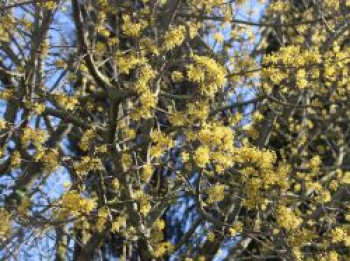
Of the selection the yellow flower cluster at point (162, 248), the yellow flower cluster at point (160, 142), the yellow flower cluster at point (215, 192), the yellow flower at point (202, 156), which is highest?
the yellow flower cluster at point (160, 142)

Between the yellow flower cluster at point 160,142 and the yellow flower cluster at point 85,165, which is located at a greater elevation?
the yellow flower cluster at point 160,142

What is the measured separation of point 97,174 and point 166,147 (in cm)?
117

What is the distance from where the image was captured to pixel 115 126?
652cm

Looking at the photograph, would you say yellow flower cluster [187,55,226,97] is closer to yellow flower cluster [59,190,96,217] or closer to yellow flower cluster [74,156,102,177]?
yellow flower cluster [74,156,102,177]

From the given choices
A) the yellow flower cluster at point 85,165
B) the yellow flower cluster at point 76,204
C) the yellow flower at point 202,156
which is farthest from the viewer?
the yellow flower cluster at point 85,165

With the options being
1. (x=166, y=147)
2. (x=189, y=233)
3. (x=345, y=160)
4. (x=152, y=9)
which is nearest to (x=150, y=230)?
(x=189, y=233)

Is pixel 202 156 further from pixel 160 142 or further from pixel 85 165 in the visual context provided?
pixel 85 165

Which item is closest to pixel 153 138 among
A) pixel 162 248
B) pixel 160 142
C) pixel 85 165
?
pixel 160 142

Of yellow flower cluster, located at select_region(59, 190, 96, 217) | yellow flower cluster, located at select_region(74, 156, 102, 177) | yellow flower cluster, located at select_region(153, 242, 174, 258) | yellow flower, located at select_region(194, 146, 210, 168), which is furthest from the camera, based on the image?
yellow flower cluster, located at select_region(153, 242, 174, 258)

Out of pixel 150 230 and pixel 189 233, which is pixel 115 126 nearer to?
pixel 150 230

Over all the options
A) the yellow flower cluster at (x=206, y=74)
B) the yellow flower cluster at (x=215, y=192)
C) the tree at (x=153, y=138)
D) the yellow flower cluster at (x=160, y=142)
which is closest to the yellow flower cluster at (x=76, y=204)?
the tree at (x=153, y=138)

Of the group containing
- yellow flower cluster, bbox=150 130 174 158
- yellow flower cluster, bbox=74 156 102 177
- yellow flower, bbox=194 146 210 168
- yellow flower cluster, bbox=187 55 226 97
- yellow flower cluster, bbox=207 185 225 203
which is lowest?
yellow flower cluster, bbox=207 185 225 203

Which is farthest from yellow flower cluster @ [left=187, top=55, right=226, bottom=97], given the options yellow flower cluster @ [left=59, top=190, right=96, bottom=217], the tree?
yellow flower cluster @ [left=59, top=190, right=96, bottom=217]

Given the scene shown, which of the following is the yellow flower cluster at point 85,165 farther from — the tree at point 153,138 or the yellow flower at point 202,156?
the yellow flower at point 202,156
